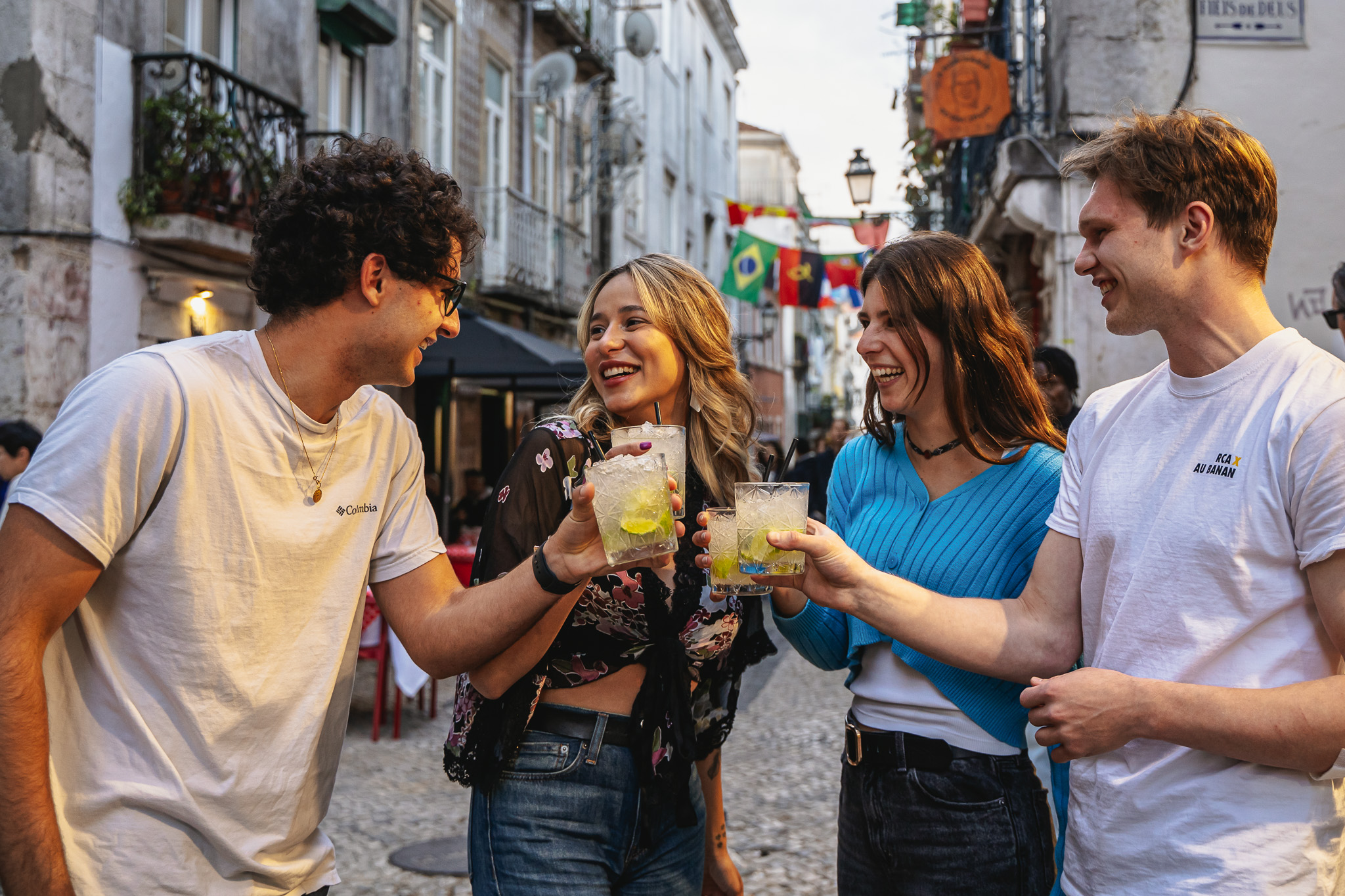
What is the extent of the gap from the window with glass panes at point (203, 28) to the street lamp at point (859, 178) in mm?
7002

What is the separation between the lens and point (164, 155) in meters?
8.95

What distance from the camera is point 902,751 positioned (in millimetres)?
2041

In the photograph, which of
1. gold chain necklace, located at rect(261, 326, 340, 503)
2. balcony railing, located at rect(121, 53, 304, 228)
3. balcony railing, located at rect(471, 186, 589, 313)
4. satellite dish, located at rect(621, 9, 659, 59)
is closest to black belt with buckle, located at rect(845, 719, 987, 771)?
gold chain necklace, located at rect(261, 326, 340, 503)

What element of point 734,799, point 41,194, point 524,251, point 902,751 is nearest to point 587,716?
point 902,751

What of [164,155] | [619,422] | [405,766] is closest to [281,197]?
[619,422]

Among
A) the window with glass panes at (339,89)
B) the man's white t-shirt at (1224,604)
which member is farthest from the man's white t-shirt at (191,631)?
the window with glass panes at (339,89)

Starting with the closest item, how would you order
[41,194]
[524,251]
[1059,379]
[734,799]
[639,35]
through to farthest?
[1059,379], [734,799], [41,194], [524,251], [639,35]

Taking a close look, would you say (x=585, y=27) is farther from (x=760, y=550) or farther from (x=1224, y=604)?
(x=1224, y=604)

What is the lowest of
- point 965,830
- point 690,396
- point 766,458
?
point 965,830

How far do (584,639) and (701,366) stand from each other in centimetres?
72

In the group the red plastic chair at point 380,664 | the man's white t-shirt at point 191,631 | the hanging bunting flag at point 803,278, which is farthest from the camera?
the hanging bunting flag at point 803,278

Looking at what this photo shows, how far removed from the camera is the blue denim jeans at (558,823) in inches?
75.8

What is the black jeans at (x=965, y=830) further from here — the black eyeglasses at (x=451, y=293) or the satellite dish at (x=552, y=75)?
the satellite dish at (x=552, y=75)

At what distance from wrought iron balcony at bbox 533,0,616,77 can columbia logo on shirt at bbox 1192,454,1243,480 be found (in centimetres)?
1628
